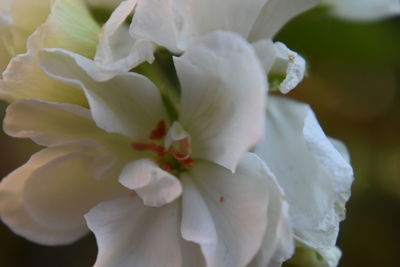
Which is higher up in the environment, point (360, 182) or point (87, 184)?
point (87, 184)

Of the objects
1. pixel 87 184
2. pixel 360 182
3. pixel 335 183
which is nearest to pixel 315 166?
pixel 335 183

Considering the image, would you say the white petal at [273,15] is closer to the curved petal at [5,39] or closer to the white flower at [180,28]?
the white flower at [180,28]

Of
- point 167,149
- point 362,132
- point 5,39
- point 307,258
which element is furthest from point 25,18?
point 362,132

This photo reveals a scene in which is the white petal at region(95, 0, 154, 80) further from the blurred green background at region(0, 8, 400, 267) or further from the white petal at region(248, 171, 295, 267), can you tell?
the blurred green background at region(0, 8, 400, 267)

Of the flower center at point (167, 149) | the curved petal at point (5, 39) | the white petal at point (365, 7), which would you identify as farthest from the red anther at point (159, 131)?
the white petal at point (365, 7)

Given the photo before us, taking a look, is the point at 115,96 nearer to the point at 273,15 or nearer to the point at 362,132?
the point at 273,15

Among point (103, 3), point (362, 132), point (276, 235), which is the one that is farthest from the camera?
point (362, 132)

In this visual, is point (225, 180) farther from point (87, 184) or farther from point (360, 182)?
point (360, 182)
